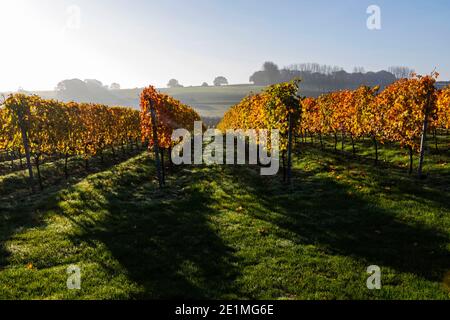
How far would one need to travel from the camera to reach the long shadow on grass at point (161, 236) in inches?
544

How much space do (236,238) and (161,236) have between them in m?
4.22

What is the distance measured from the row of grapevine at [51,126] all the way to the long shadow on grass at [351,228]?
21.6 m

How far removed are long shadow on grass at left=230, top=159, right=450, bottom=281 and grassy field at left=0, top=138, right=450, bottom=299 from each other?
9 centimetres

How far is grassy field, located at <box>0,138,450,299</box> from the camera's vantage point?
13.4 m

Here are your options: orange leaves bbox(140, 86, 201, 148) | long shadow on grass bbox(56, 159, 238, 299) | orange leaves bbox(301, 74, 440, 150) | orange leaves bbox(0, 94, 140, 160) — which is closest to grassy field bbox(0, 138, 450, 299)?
long shadow on grass bbox(56, 159, 238, 299)

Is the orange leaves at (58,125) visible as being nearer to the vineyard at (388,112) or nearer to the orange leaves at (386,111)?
the vineyard at (388,112)

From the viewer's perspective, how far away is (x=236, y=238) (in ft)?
61.1

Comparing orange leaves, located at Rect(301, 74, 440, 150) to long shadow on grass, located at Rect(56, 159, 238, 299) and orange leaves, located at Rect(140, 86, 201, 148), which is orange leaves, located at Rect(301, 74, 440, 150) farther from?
orange leaves, located at Rect(140, 86, 201, 148)

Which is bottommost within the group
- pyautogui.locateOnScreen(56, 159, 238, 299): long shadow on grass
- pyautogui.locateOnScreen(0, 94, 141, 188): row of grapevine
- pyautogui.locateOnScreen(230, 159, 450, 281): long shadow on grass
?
pyautogui.locateOnScreen(56, 159, 238, 299): long shadow on grass

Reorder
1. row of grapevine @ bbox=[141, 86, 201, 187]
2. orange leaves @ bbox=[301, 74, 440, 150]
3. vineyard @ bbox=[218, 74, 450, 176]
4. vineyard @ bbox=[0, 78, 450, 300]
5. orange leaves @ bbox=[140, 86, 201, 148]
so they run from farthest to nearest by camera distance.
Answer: orange leaves @ bbox=[140, 86, 201, 148] → row of grapevine @ bbox=[141, 86, 201, 187] → orange leaves @ bbox=[301, 74, 440, 150] → vineyard @ bbox=[218, 74, 450, 176] → vineyard @ bbox=[0, 78, 450, 300]

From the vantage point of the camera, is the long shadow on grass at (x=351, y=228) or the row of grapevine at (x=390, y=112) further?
the row of grapevine at (x=390, y=112)

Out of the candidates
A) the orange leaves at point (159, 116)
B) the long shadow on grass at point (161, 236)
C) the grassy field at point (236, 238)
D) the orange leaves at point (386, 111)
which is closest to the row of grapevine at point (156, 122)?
the orange leaves at point (159, 116)

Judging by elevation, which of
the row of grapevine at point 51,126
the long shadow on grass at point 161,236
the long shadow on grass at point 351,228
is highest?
the row of grapevine at point 51,126
